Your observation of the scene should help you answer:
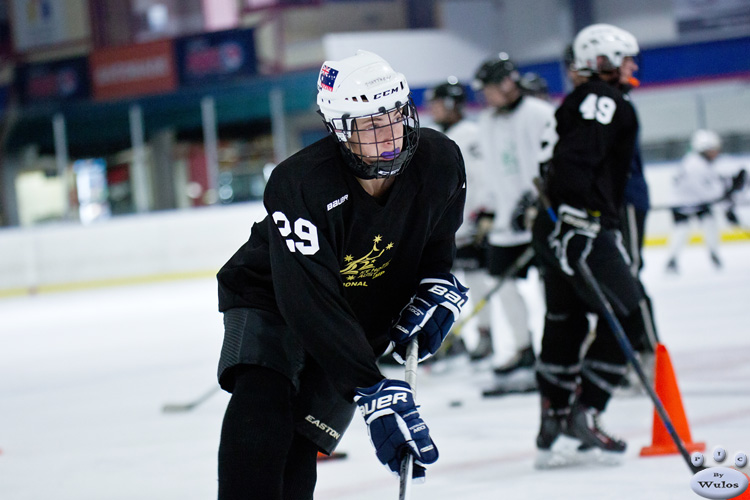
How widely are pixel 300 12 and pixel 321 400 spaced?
13002 millimetres

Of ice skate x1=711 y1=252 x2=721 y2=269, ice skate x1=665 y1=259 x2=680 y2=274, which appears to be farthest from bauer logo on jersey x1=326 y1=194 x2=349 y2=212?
ice skate x1=711 y1=252 x2=721 y2=269

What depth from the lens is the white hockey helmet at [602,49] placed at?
295 cm

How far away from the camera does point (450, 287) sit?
1962 millimetres

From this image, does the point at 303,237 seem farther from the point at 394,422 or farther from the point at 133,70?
the point at 133,70

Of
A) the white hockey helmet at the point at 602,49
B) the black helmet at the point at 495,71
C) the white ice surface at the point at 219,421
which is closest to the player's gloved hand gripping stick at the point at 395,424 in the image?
the white ice surface at the point at 219,421

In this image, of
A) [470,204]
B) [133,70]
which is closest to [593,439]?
[470,204]

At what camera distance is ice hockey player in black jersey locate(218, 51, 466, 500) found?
1.69 metres

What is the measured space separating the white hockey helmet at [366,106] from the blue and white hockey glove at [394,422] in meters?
0.38

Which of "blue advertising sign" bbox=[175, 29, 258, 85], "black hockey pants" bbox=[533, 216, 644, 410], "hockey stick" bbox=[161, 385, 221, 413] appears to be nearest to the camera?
"black hockey pants" bbox=[533, 216, 644, 410]

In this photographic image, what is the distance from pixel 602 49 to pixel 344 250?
4.90 ft

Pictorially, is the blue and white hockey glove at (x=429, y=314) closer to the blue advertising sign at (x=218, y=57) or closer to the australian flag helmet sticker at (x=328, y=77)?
the australian flag helmet sticker at (x=328, y=77)

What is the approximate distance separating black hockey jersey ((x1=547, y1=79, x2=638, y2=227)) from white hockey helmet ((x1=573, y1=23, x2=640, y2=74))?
141 millimetres

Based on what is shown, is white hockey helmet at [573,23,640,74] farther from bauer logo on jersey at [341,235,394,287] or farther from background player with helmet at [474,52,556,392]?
bauer logo on jersey at [341,235,394,287]

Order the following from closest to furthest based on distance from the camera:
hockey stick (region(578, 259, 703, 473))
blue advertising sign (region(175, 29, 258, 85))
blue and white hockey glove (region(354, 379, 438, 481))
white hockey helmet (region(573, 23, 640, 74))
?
blue and white hockey glove (region(354, 379, 438, 481)) < hockey stick (region(578, 259, 703, 473)) < white hockey helmet (region(573, 23, 640, 74)) < blue advertising sign (region(175, 29, 258, 85))
